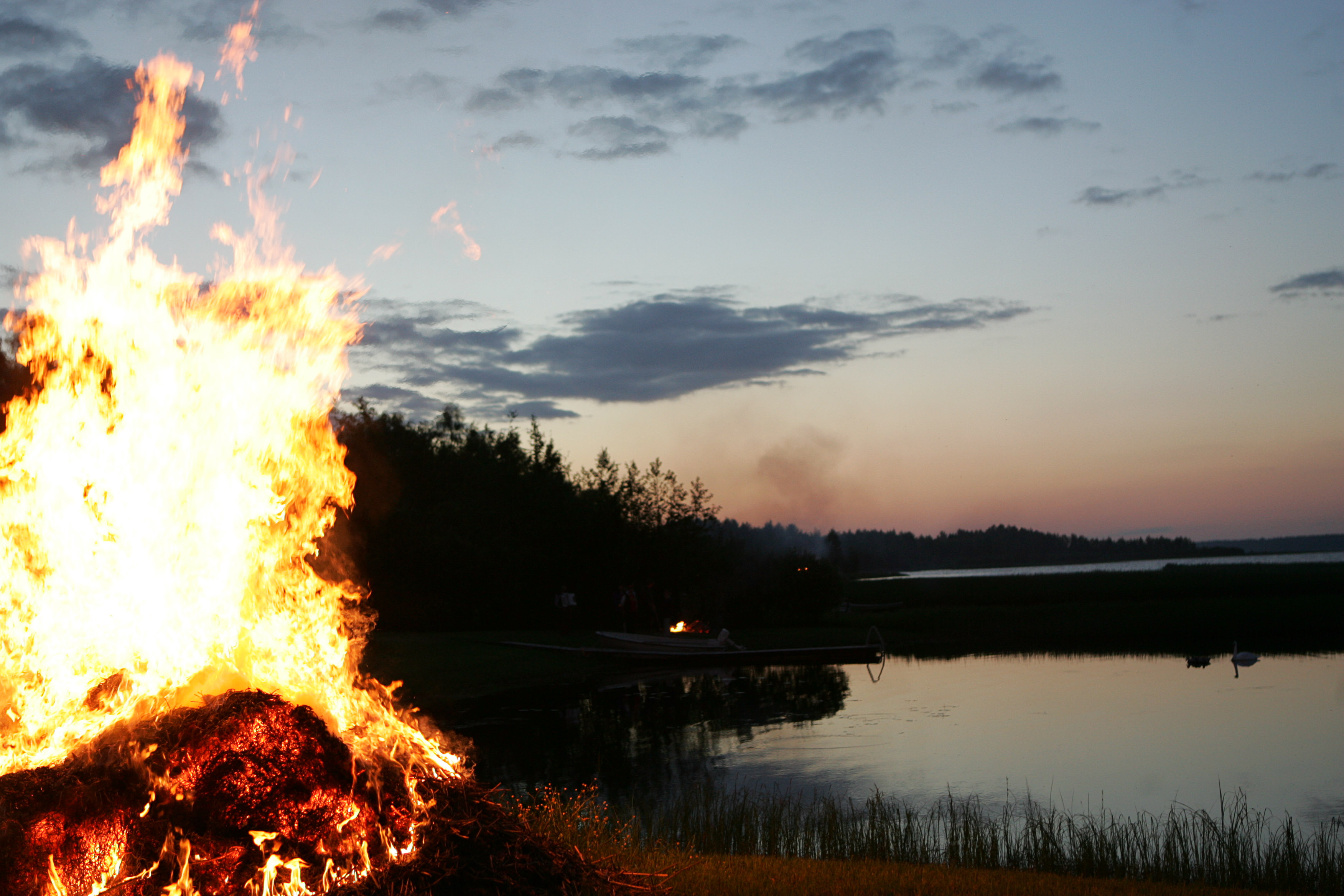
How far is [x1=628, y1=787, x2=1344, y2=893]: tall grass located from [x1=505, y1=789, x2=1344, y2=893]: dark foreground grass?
2cm

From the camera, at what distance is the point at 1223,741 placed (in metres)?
18.9

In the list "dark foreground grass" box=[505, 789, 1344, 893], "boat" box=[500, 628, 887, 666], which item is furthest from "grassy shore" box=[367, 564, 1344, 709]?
"dark foreground grass" box=[505, 789, 1344, 893]

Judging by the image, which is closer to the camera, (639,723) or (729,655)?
(639,723)

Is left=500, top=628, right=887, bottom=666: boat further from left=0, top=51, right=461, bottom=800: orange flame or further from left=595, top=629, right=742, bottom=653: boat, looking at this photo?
left=0, top=51, right=461, bottom=800: orange flame

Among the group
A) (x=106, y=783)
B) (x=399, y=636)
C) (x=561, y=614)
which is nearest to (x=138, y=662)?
(x=106, y=783)

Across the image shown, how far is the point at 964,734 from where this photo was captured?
20.0 metres

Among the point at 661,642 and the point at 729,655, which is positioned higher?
the point at 661,642

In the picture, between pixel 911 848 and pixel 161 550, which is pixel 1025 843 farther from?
pixel 161 550

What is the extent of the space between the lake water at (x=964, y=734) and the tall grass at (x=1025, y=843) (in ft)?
9.66

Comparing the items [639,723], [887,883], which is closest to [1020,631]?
[639,723]

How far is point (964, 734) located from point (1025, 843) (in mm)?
10197

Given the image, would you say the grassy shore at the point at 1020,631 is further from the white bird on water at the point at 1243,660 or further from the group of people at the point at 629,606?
the white bird on water at the point at 1243,660

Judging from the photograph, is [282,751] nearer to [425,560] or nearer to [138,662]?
[138,662]

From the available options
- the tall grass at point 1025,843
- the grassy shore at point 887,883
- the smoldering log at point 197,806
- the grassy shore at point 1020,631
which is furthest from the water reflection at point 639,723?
the smoldering log at point 197,806
